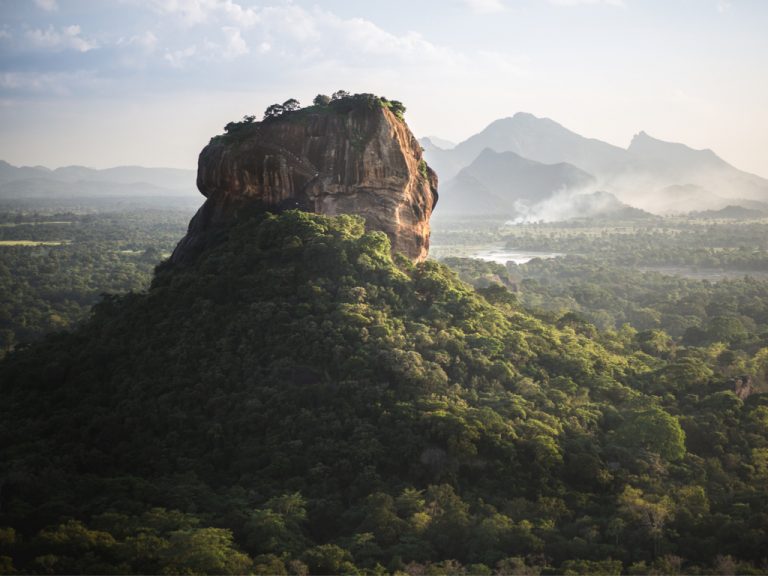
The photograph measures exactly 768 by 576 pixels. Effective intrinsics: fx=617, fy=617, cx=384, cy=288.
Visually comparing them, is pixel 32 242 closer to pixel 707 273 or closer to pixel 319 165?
pixel 319 165

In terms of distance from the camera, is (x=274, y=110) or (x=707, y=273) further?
(x=707, y=273)

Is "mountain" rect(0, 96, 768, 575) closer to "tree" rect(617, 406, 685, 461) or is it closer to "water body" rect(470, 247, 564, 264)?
"tree" rect(617, 406, 685, 461)

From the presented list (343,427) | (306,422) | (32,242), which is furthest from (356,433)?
(32,242)

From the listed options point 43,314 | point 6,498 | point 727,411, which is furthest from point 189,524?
point 43,314


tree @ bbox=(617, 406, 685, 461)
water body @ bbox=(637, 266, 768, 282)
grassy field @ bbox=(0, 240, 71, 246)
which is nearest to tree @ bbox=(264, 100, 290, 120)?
tree @ bbox=(617, 406, 685, 461)

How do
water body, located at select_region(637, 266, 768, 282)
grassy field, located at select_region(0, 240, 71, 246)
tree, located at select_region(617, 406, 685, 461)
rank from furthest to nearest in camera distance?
1. grassy field, located at select_region(0, 240, 71, 246)
2. water body, located at select_region(637, 266, 768, 282)
3. tree, located at select_region(617, 406, 685, 461)

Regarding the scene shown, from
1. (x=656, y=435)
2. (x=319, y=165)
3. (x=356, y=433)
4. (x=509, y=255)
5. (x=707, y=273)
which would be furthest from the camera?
(x=509, y=255)

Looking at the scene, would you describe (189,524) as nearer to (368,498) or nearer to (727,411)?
(368,498)

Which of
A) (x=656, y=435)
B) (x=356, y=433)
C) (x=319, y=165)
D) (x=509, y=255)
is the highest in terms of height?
(x=319, y=165)
